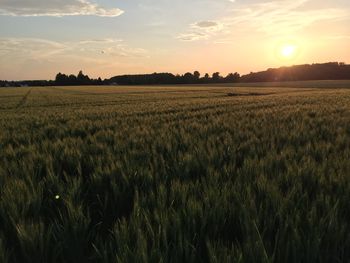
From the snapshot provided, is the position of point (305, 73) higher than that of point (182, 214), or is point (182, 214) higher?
point (305, 73)

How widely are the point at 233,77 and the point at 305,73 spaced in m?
24.5

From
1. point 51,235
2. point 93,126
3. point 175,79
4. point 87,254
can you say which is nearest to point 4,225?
point 51,235

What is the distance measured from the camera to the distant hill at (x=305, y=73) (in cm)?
11806

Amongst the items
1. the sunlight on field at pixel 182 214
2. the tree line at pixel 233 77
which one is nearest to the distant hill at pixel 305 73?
the tree line at pixel 233 77

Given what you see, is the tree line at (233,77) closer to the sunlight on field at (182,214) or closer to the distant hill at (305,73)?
the distant hill at (305,73)

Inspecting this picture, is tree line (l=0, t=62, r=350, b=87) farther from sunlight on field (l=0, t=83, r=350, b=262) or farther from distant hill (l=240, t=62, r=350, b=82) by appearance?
sunlight on field (l=0, t=83, r=350, b=262)

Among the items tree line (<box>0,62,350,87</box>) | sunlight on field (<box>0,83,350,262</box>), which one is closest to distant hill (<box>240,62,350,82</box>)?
tree line (<box>0,62,350,87</box>)

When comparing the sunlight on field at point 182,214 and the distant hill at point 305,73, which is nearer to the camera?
the sunlight on field at point 182,214

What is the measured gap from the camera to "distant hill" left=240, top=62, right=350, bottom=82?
118062mm

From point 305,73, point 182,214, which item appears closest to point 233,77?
point 305,73

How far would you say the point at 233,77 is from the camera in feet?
433

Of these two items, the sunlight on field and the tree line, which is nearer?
the sunlight on field

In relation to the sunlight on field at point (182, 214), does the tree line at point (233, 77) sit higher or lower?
higher

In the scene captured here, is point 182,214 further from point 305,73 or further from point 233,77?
point 233,77
